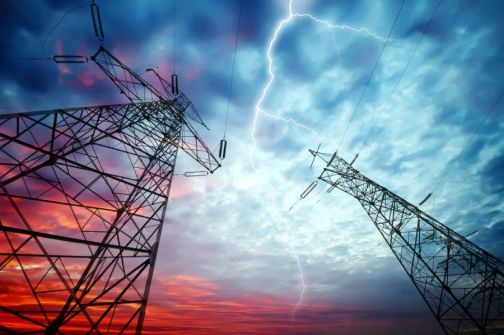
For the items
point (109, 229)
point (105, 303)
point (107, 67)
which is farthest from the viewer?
point (107, 67)

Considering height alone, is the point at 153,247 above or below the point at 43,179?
below

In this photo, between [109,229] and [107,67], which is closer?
[109,229]

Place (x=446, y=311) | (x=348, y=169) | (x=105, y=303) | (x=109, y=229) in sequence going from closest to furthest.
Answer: (x=105, y=303) < (x=109, y=229) < (x=446, y=311) < (x=348, y=169)

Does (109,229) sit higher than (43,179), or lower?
lower

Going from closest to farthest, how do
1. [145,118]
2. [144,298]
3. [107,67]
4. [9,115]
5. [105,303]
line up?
1. [9,115]
2. [105,303]
3. [144,298]
4. [107,67]
5. [145,118]

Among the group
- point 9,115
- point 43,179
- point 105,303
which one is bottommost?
point 105,303

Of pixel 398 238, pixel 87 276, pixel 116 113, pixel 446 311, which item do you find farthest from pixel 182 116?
pixel 446 311

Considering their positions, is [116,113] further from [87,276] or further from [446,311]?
[446,311]

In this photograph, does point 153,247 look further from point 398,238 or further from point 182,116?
point 398,238

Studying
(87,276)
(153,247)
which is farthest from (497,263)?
(87,276)
